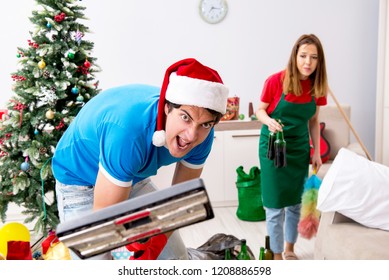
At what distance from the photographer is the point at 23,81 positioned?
7.79 ft

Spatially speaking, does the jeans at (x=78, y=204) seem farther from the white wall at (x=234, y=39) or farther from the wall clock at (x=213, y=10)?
the wall clock at (x=213, y=10)

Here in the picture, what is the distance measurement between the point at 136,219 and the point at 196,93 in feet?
1.70

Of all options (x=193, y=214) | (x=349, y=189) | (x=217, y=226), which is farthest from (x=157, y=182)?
(x=193, y=214)

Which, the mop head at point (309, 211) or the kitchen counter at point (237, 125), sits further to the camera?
the kitchen counter at point (237, 125)

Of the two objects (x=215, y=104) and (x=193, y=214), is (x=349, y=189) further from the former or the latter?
(x=193, y=214)

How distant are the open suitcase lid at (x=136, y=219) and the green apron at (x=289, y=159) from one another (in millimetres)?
1775

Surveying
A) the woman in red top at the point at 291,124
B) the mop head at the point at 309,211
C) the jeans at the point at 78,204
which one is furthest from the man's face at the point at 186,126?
the mop head at the point at 309,211

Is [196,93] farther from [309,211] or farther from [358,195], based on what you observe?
[309,211]

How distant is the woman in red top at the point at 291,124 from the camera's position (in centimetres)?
227

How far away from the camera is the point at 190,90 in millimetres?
1064

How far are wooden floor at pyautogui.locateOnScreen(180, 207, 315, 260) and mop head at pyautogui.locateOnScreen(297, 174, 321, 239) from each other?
24 centimetres

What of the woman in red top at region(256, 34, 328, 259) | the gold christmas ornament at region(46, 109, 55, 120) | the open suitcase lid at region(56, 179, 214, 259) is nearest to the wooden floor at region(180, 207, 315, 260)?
the woman in red top at region(256, 34, 328, 259)

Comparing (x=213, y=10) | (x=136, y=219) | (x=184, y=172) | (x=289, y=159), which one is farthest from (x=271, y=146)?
(x=213, y=10)

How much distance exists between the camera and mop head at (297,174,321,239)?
2.45 metres
